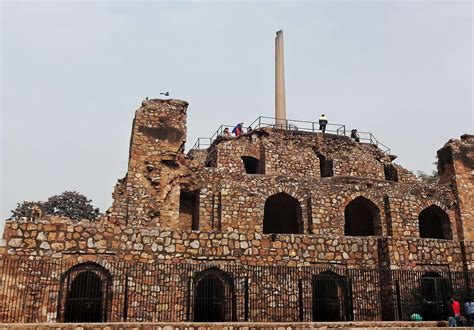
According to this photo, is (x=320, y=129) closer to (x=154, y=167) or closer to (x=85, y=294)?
(x=154, y=167)

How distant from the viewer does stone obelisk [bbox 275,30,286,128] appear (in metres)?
33.1

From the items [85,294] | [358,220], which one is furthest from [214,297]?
[358,220]

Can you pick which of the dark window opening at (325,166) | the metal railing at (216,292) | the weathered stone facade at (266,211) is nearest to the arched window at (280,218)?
the weathered stone facade at (266,211)

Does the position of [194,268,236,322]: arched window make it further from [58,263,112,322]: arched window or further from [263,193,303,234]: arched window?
[263,193,303,234]: arched window

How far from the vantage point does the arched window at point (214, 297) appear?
1217cm

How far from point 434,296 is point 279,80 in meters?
24.4

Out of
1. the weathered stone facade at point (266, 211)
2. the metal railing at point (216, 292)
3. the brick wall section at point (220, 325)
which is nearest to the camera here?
the brick wall section at point (220, 325)

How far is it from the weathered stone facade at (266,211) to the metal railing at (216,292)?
16cm

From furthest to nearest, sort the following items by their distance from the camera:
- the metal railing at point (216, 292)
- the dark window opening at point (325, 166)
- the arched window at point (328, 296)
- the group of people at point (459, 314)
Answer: the dark window opening at point (325, 166), the arched window at point (328, 296), the group of people at point (459, 314), the metal railing at point (216, 292)

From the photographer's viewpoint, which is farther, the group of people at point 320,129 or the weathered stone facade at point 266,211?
the group of people at point 320,129

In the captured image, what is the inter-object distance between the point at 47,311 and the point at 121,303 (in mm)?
1821

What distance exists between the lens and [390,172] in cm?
2697

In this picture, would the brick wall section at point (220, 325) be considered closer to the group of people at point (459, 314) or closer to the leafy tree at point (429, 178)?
the group of people at point (459, 314)

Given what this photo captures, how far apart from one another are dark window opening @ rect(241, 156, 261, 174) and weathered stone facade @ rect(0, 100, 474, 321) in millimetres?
59
